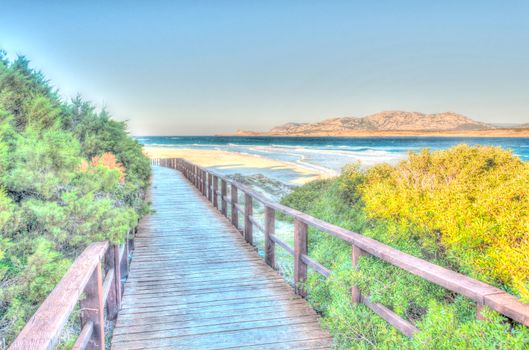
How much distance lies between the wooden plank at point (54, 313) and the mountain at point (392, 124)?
94.8 metres

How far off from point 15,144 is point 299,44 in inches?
808

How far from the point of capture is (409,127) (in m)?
93.1

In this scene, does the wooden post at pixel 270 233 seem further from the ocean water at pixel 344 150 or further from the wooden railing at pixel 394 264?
the ocean water at pixel 344 150

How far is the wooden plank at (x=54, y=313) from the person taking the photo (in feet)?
3.48

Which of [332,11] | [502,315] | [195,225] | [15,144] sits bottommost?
[195,225]

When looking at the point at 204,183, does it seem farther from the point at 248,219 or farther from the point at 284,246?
the point at 284,246

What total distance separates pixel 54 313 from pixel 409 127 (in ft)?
331

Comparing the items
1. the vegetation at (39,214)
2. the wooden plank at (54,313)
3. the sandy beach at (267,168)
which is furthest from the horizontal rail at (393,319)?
the sandy beach at (267,168)

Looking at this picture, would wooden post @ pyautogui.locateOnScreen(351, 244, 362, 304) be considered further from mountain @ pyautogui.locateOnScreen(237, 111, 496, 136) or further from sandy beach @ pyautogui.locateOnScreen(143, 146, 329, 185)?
mountain @ pyautogui.locateOnScreen(237, 111, 496, 136)

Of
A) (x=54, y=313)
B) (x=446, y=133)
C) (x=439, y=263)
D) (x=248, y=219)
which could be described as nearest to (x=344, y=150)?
(x=446, y=133)

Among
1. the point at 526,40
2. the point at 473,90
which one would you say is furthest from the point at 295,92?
the point at 526,40

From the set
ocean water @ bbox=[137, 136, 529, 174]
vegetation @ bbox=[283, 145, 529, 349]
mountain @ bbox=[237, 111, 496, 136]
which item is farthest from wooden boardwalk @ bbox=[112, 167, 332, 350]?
mountain @ bbox=[237, 111, 496, 136]

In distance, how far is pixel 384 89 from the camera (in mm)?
46844

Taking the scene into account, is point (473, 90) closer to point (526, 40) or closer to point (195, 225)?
point (526, 40)
